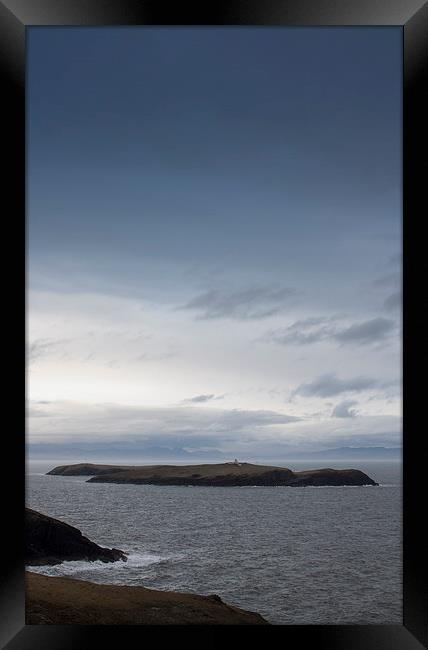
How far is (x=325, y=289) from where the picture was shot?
47906 millimetres

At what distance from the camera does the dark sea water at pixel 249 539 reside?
31266mm

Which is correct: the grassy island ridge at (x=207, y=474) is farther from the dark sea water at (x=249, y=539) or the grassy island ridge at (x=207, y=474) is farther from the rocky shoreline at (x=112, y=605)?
the rocky shoreline at (x=112, y=605)

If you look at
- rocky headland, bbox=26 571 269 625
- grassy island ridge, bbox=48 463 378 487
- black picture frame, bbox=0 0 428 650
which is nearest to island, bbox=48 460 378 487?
grassy island ridge, bbox=48 463 378 487

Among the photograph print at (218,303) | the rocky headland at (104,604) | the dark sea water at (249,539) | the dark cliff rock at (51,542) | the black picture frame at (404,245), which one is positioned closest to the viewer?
the black picture frame at (404,245)

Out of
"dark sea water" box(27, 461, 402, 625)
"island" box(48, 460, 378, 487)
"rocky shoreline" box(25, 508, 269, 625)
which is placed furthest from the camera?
"island" box(48, 460, 378, 487)

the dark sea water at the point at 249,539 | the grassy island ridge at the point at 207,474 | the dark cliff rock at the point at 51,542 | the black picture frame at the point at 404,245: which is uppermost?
the black picture frame at the point at 404,245

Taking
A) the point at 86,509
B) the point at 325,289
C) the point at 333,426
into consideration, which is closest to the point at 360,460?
the point at 333,426

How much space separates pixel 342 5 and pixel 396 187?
4511 centimetres

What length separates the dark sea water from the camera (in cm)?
3127

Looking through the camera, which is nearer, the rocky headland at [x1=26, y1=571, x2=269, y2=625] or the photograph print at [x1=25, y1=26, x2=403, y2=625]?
the rocky headland at [x1=26, y1=571, x2=269, y2=625]

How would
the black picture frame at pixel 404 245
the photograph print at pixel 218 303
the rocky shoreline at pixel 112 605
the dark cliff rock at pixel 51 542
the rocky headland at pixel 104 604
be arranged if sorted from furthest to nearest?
the photograph print at pixel 218 303, the dark cliff rock at pixel 51 542, the rocky headland at pixel 104 604, the rocky shoreline at pixel 112 605, the black picture frame at pixel 404 245

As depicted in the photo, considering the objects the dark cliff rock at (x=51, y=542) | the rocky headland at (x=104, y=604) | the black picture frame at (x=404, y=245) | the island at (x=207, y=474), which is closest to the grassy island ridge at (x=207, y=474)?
the island at (x=207, y=474)

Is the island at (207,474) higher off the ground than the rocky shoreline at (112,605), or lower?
lower

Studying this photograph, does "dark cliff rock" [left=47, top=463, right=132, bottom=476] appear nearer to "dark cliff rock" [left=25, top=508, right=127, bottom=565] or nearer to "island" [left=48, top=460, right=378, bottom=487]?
"island" [left=48, top=460, right=378, bottom=487]
